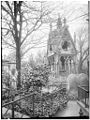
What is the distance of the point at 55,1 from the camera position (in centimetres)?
192

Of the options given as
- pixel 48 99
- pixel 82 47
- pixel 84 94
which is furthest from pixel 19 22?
pixel 84 94

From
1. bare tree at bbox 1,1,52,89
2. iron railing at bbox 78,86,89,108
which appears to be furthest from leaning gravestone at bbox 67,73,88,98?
bare tree at bbox 1,1,52,89

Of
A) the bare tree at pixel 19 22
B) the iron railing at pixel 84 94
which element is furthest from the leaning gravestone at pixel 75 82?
the bare tree at pixel 19 22

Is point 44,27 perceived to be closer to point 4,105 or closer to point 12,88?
point 12,88

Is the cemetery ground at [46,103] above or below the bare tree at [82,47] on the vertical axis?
below

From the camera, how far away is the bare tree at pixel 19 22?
1.82 meters

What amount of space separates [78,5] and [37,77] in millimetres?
A: 970

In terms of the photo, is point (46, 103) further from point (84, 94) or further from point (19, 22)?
point (19, 22)

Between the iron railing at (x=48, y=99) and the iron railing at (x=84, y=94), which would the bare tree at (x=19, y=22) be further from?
the iron railing at (x=84, y=94)

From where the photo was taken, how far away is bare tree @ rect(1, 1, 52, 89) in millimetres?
1822

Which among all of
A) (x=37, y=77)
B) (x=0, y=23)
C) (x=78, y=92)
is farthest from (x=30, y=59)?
(x=78, y=92)

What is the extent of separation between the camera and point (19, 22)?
6.13 ft

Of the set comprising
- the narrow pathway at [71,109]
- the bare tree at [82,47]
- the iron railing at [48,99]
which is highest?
the bare tree at [82,47]

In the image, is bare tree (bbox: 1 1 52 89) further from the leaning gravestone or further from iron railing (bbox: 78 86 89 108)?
iron railing (bbox: 78 86 89 108)
